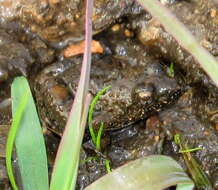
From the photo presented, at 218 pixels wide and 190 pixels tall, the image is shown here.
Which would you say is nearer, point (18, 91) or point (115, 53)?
point (18, 91)

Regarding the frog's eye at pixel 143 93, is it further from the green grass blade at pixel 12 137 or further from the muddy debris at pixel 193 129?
the green grass blade at pixel 12 137

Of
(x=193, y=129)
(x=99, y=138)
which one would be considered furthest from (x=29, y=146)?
(x=193, y=129)

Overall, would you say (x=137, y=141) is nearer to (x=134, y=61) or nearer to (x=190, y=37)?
(x=134, y=61)

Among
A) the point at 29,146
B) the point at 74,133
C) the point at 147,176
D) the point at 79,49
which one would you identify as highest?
the point at 79,49

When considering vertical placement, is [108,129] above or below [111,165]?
above

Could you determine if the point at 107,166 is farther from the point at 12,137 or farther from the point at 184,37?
the point at 184,37

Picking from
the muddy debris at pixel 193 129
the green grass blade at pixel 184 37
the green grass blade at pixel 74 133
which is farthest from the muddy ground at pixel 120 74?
the green grass blade at pixel 184 37

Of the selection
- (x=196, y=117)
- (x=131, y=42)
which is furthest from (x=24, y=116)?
(x=196, y=117)
